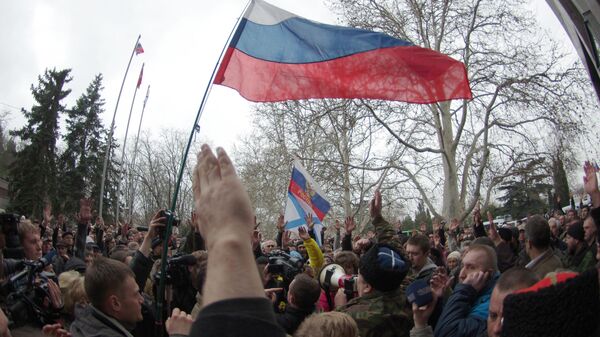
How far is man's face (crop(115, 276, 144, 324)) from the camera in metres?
2.86

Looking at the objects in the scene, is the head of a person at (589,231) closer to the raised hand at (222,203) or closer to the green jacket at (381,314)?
the green jacket at (381,314)

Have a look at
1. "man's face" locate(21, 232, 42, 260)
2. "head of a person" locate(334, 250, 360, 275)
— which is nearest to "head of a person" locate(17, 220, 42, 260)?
"man's face" locate(21, 232, 42, 260)

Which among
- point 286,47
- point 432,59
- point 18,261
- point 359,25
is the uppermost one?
point 359,25

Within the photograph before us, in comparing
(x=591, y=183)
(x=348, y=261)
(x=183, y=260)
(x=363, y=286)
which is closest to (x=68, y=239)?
(x=348, y=261)

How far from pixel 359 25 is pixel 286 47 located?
1603 cm

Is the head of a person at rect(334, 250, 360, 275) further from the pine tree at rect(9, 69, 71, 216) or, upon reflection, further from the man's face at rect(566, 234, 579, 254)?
the pine tree at rect(9, 69, 71, 216)

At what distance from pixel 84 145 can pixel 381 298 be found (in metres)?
43.7

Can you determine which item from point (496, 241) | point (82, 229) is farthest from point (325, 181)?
point (82, 229)

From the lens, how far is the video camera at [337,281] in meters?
4.03

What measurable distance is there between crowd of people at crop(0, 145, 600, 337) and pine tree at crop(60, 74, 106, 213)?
121ft

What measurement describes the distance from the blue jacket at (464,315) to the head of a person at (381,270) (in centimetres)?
39

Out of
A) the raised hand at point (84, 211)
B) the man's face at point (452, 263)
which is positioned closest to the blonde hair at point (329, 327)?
the raised hand at point (84, 211)

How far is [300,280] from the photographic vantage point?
3.78 m

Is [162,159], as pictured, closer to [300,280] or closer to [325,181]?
[325,181]
